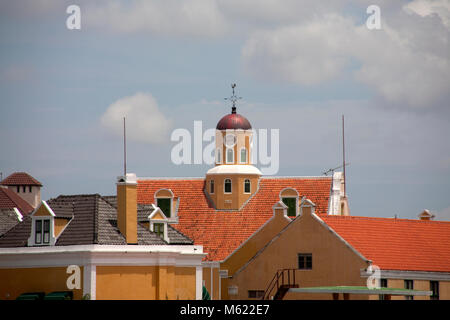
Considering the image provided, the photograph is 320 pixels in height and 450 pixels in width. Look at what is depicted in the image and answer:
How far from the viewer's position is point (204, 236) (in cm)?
8944

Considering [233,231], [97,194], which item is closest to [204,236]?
[233,231]

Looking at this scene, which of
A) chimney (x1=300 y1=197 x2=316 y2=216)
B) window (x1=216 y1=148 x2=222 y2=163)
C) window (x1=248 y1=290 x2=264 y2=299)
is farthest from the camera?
window (x1=216 y1=148 x2=222 y2=163)

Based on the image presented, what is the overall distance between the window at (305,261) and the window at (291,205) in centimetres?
1015

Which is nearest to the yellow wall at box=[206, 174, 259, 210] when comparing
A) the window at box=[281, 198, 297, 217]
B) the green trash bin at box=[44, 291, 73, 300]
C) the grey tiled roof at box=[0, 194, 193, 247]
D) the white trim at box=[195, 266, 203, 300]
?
the window at box=[281, 198, 297, 217]

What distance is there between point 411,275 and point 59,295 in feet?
79.2

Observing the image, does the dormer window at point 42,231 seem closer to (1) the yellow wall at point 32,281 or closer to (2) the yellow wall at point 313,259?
(1) the yellow wall at point 32,281

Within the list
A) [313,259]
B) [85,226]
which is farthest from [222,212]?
[85,226]

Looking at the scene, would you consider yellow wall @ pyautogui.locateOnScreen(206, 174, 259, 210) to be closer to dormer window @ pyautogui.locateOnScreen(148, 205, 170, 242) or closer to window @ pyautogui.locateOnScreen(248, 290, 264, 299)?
window @ pyautogui.locateOnScreen(248, 290, 264, 299)

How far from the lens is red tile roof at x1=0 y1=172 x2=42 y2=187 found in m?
137

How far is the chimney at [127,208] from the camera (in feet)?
219


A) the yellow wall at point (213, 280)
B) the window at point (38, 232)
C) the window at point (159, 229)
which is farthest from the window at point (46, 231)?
the yellow wall at point (213, 280)

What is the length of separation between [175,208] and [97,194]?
78.1ft

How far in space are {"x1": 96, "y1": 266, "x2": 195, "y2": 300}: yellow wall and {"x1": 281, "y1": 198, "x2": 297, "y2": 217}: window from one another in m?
22.5
